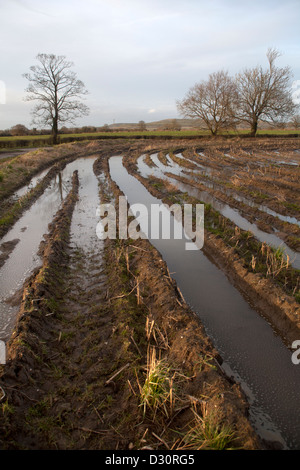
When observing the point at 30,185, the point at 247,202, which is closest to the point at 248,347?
the point at 247,202

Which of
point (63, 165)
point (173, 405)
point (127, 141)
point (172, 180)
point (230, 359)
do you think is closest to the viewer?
point (173, 405)

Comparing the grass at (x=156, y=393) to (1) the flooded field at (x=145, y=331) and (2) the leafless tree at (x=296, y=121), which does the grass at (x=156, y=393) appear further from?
(2) the leafless tree at (x=296, y=121)

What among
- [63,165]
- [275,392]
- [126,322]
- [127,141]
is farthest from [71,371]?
[127,141]

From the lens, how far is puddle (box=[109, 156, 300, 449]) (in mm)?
4371

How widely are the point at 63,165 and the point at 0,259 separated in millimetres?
18858

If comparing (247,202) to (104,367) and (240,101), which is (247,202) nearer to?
(104,367)

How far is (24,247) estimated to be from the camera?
989 centimetres

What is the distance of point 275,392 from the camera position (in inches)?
188

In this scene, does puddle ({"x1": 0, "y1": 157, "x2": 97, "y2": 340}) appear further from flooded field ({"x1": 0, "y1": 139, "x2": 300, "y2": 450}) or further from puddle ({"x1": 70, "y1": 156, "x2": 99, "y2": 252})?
puddle ({"x1": 70, "y1": 156, "x2": 99, "y2": 252})

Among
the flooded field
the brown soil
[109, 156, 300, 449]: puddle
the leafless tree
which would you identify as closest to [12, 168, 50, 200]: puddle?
the flooded field

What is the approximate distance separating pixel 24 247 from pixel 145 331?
5863 millimetres

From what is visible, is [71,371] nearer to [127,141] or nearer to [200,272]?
[200,272]
